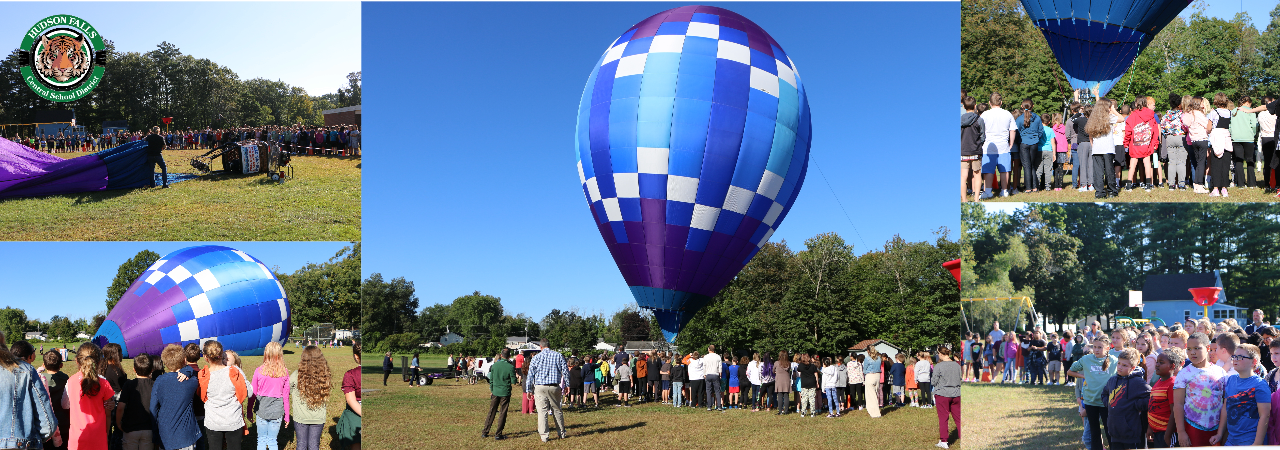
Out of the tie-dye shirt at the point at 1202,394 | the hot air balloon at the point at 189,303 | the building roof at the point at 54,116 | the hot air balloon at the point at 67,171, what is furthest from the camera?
the building roof at the point at 54,116

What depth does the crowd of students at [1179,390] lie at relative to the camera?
6094 mm

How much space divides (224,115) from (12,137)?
9.30 ft

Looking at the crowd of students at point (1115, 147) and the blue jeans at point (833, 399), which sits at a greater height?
the crowd of students at point (1115, 147)

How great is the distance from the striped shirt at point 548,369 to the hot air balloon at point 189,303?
4.15 m

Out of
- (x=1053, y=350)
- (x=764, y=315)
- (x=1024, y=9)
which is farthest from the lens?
(x=764, y=315)

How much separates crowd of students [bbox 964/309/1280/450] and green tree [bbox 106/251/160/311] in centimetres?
1105

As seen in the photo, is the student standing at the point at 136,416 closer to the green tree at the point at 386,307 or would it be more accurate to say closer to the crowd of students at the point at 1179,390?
the crowd of students at the point at 1179,390

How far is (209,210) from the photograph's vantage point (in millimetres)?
9703

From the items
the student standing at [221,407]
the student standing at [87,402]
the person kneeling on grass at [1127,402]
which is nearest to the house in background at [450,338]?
the student standing at [87,402]

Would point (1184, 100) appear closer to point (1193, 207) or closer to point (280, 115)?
point (1193, 207)

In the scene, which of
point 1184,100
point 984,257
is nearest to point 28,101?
point 984,257

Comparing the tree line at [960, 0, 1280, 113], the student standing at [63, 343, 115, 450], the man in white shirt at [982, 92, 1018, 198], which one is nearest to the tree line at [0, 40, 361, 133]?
the student standing at [63, 343, 115, 450]

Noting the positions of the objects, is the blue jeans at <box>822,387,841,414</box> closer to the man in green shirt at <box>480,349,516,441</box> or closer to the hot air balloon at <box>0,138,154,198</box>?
the man in green shirt at <box>480,349,516,441</box>

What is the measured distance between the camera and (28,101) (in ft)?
34.7
